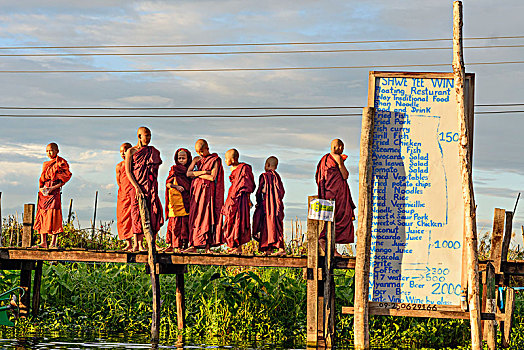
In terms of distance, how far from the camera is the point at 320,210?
43.0ft

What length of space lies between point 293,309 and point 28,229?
18.9 ft

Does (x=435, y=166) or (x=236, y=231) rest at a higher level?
(x=435, y=166)

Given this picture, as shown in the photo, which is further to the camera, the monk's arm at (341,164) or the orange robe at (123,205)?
the orange robe at (123,205)

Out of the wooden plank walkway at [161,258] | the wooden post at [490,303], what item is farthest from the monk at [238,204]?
the wooden post at [490,303]

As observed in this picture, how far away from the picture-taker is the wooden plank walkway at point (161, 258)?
1392 cm

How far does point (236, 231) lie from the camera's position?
46.9ft

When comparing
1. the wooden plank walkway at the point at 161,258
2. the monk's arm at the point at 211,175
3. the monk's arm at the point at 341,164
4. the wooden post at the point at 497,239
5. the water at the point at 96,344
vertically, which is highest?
the monk's arm at the point at 341,164

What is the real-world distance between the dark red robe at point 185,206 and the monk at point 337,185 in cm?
250

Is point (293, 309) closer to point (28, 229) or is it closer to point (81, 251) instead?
point (81, 251)

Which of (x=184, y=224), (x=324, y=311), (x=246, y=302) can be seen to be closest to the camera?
(x=324, y=311)

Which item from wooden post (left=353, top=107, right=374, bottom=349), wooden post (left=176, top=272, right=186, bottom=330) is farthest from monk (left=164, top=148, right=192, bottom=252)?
wooden post (left=353, top=107, right=374, bottom=349)

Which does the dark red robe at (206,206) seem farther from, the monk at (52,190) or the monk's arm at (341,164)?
the monk at (52,190)

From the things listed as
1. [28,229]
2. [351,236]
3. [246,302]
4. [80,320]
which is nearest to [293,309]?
[246,302]

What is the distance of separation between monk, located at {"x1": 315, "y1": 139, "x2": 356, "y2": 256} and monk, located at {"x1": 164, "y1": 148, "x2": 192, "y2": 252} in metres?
2.51
